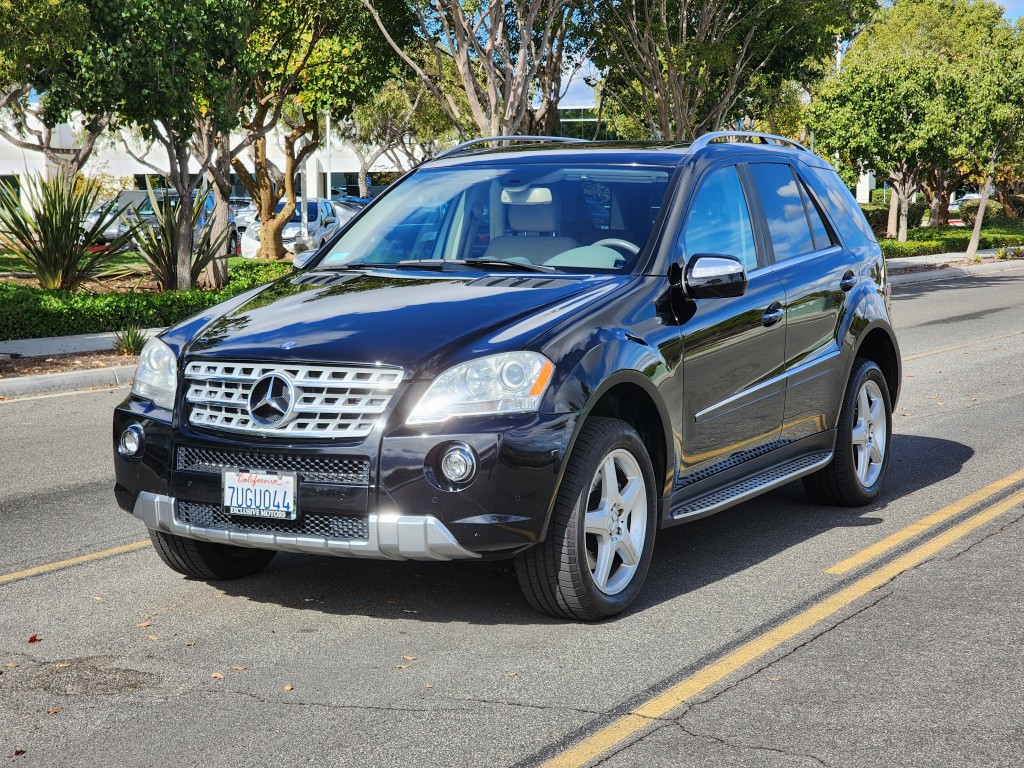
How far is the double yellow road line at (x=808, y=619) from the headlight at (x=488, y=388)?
1.08 meters

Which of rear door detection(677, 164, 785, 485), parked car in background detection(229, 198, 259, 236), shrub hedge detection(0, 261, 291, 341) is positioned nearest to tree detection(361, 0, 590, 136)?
shrub hedge detection(0, 261, 291, 341)

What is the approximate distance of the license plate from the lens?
14.9 ft

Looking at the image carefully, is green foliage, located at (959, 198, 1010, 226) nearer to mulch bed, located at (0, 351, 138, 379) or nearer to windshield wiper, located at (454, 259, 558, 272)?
mulch bed, located at (0, 351, 138, 379)

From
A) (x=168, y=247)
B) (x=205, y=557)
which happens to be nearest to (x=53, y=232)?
(x=168, y=247)

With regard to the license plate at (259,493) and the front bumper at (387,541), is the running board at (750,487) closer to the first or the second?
the front bumper at (387,541)

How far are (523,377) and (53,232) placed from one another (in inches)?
544

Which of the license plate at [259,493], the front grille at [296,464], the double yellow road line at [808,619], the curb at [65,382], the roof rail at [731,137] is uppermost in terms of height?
the roof rail at [731,137]

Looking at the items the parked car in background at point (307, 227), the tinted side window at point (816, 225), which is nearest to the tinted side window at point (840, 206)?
the tinted side window at point (816, 225)

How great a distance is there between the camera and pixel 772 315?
6.01 m

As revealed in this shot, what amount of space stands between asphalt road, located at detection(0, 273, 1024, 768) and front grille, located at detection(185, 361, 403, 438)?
2.64ft

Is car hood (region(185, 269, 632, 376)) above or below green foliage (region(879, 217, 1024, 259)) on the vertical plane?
above

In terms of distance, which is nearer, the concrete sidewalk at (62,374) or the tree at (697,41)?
the concrete sidewalk at (62,374)

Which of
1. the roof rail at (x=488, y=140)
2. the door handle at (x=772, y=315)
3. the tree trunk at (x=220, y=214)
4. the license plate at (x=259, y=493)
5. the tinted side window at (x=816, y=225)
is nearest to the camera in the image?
the license plate at (x=259, y=493)

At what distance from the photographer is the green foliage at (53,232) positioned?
1652 cm
